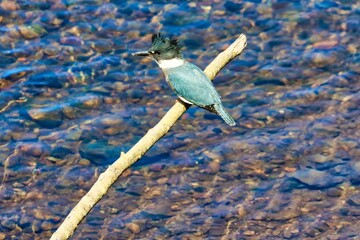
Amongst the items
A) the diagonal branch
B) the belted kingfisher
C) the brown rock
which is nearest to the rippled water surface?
Answer: the brown rock

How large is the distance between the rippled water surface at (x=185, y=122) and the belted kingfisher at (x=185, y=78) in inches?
73.4

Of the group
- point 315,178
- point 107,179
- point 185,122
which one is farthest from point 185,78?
point 185,122

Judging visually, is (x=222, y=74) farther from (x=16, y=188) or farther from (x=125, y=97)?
(x=16, y=188)

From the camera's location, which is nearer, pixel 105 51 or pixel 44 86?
pixel 44 86

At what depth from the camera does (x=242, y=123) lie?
9.47m

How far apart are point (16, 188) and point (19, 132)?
96cm

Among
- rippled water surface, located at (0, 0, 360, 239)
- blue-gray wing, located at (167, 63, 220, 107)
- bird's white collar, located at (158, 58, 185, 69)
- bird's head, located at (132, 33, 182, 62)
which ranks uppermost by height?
bird's head, located at (132, 33, 182, 62)

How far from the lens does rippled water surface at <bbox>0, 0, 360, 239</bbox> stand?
27.1ft

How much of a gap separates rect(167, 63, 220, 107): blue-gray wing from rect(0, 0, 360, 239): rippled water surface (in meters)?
1.93

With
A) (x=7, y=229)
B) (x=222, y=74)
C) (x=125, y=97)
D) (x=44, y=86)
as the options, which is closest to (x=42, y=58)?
(x=44, y=86)

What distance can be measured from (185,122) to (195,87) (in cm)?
290

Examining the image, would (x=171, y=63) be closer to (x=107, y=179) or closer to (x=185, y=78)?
(x=185, y=78)

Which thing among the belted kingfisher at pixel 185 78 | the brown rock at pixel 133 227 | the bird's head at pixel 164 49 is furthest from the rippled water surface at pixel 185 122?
the bird's head at pixel 164 49

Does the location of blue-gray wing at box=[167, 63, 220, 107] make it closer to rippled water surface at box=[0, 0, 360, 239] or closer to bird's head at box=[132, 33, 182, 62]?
bird's head at box=[132, 33, 182, 62]
